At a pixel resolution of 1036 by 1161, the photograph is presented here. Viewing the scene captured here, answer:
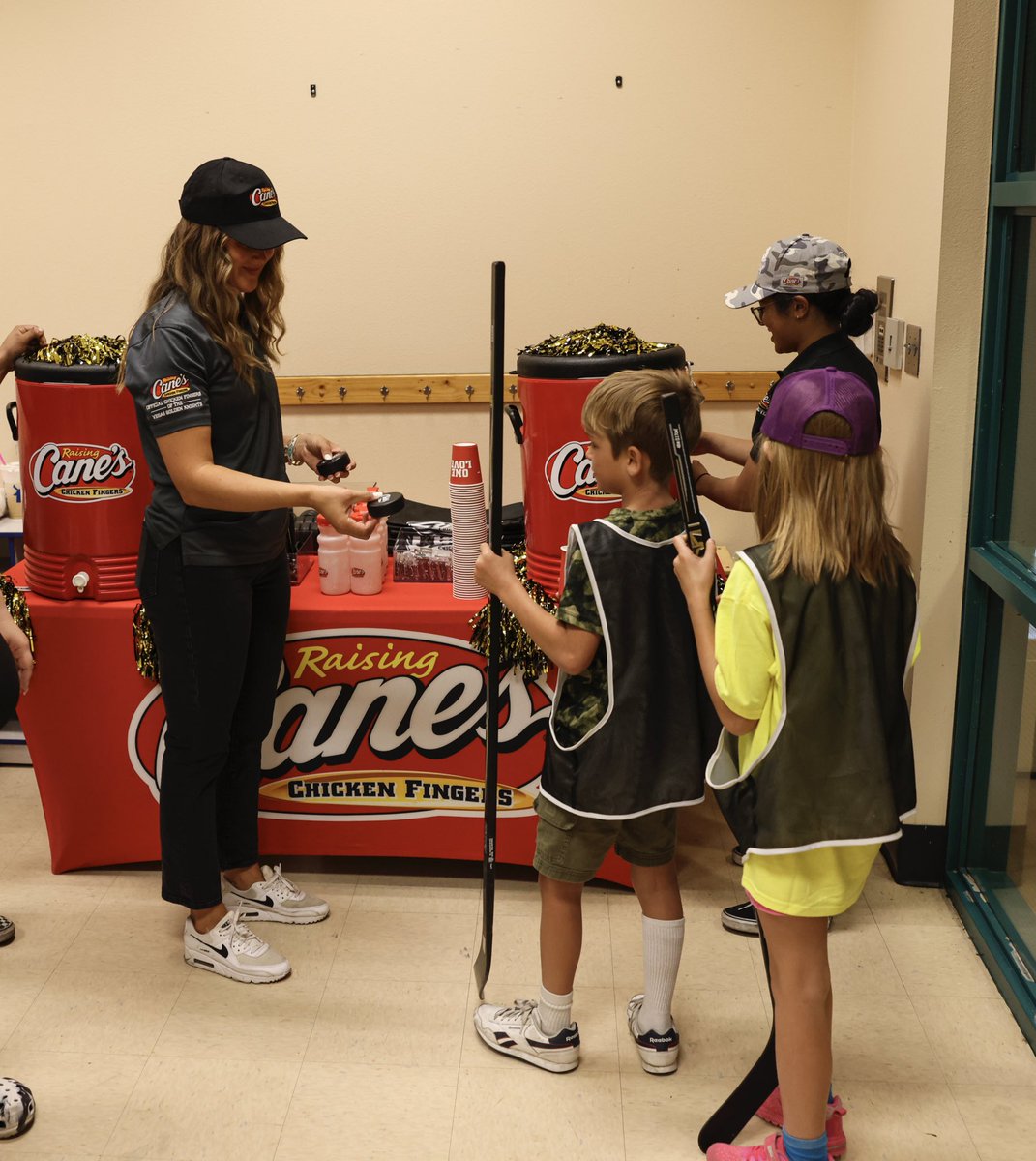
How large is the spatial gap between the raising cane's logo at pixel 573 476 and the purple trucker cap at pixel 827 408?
94 cm

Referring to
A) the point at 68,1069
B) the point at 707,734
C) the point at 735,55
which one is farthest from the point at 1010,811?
the point at 735,55

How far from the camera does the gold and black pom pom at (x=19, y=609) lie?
3066 millimetres

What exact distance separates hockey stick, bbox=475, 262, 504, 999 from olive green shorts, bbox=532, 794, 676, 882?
0.15 metres

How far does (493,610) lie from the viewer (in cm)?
243

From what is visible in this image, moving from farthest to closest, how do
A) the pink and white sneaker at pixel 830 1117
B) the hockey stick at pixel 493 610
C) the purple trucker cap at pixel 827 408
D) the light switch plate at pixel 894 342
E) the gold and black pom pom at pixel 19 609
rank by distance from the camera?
the light switch plate at pixel 894 342 < the gold and black pom pom at pixel 19 609 < the pink and white sneaker at pixel 830 1117 < the hockey stick at pixel 493 610 < the purple trucker cap at pixel 827 408

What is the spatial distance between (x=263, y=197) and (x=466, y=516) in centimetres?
88

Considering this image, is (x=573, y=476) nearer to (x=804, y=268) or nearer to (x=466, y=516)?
(x=466, y=516)

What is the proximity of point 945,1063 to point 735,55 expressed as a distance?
3.16 m

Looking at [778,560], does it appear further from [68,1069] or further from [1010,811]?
[68,1069]

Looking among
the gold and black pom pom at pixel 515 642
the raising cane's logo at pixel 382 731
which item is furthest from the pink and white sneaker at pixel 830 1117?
the gold and black pom pom at pixel 515 642

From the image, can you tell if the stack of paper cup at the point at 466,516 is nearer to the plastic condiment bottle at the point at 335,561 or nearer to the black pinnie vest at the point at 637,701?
the plastic condiment bottle at the point at 335,561

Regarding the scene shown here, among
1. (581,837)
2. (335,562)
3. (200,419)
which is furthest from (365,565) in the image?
(581,837)

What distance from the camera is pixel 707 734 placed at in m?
2.32

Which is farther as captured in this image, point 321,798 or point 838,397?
point 321,798
